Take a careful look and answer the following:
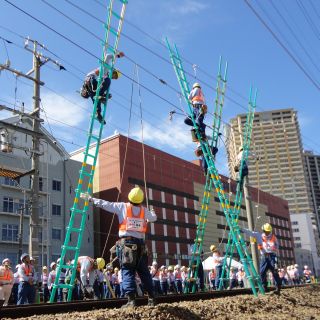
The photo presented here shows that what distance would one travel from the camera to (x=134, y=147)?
65.6 metres

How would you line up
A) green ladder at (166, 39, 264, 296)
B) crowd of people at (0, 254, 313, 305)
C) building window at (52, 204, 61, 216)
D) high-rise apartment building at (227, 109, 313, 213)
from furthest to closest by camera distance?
1. high-rise apartment building at (227, 109, 313, 213)
2. building window at (52, 204, 61, 216)
3. crowd of people at (0, 254, 313, 305)
4. green ladder at (166, 39, 264, 296)

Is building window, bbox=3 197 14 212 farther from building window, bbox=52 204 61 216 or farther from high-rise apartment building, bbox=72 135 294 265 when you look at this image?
high-rise apartment building, bbox=72 135 294 265

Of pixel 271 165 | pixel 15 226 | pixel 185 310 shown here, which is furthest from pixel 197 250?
pixel 271 165

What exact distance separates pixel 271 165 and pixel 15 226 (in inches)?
5602

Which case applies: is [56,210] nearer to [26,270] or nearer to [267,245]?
[26,270]

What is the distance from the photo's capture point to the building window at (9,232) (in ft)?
154

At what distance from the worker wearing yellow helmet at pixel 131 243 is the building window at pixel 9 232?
4247 centimetres

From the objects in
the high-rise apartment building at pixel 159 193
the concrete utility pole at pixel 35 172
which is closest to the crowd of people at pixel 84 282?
the concrete utility pole at pixel 35 172

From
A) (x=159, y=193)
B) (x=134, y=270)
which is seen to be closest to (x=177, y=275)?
(x=134, y=270)

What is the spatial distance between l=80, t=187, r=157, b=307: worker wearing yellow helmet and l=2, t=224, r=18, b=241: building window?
139 feet

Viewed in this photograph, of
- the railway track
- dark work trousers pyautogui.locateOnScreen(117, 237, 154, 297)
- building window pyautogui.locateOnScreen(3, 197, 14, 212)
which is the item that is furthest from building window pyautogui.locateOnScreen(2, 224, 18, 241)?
dark work trousers pyautogui.locateOnScreen(117, 237, 154, 297)

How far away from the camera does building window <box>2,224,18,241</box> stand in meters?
46.8

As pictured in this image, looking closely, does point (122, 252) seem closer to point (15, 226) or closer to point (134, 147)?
point (15, 226)

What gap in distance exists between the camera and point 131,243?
7.50 meters
